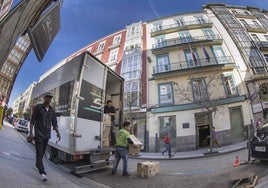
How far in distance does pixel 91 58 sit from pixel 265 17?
88.4 feet

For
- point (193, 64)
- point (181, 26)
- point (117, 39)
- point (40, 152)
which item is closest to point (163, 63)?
point (193, 64)

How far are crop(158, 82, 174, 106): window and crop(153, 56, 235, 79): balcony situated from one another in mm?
1091

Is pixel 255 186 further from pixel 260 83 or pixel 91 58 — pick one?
pixel 260 83

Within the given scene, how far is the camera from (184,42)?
23.5 m

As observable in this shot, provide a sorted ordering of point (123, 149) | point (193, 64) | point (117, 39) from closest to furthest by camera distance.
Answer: point (123, 149) < point (193, 64) < point (117, 39)

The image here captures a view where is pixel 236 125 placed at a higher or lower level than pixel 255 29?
lower

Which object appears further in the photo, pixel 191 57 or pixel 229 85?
pixel 191 57

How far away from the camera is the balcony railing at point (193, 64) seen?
20.7 meters

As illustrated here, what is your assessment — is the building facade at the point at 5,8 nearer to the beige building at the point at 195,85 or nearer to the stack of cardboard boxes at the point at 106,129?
the stack of cardboard boxes at the point at 106,129

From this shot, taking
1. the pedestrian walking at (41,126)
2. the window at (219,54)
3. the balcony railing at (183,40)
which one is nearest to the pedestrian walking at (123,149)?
the pedestrian walking at (41,126)

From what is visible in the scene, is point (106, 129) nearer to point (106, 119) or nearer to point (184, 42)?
point (106, 119)

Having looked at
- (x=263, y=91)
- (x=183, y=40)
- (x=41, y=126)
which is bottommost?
(x=41, y=126)

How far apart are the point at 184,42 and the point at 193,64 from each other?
11.5 feet

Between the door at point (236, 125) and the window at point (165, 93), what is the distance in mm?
5799
